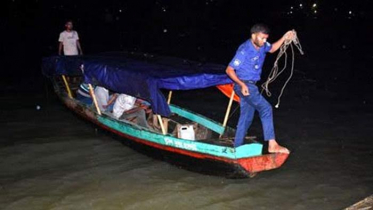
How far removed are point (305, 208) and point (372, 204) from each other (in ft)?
3.86

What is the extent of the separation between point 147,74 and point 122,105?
1.86 meters

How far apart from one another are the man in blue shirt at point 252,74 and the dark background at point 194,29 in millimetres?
10049

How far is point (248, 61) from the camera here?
258 inches

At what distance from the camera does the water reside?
6.56 metres

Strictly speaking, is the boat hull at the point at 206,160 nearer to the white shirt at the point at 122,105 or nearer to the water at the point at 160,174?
the water at the point at 160,174

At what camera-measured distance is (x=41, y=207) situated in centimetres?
644

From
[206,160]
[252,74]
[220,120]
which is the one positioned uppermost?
[252,74]

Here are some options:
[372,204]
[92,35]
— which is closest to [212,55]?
[92,35]

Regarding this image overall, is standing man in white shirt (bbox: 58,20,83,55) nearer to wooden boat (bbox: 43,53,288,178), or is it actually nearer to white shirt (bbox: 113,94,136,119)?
wooden boat (bbox: 43,53,288,178)

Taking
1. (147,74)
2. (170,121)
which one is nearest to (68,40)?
(170,121)

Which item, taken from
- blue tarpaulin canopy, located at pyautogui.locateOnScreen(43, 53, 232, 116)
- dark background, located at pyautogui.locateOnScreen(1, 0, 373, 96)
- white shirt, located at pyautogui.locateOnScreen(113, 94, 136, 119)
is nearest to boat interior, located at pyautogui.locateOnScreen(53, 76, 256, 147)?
white shirt, located at pyautogui.locateOnScreen(113, 94, 136, 119)

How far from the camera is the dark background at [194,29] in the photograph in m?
22.4

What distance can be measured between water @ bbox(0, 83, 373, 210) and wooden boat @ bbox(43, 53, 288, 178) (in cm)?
32

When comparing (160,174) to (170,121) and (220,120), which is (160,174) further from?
(220,120)
